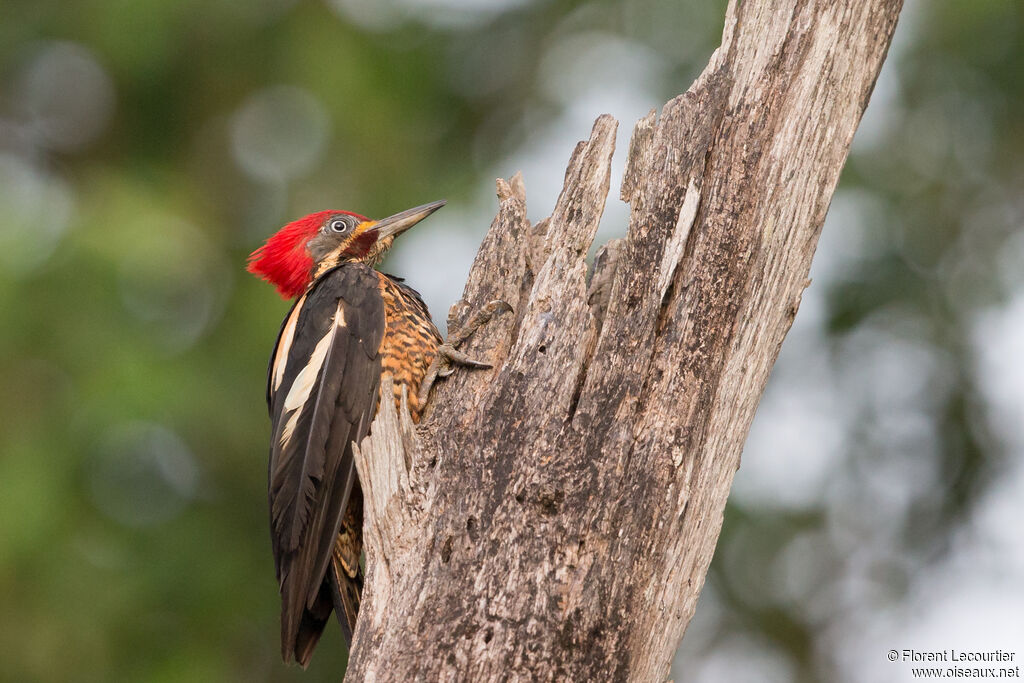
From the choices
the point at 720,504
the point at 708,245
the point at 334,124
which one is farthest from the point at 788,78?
the point at 334,124

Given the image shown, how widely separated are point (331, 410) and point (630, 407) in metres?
1.34

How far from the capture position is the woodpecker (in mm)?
3535

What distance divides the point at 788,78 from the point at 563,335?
0.97 metres

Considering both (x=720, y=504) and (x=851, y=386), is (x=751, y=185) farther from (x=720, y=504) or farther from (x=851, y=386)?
(x=851, y=386)

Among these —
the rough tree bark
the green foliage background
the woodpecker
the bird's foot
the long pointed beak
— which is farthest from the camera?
the green foliage background

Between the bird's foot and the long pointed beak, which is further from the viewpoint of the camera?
the long pointed beak

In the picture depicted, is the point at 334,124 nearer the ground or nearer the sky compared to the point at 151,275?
nearer the sky

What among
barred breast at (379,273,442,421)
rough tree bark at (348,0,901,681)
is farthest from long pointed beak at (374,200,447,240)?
rough tree bark at (348,0,901,681)

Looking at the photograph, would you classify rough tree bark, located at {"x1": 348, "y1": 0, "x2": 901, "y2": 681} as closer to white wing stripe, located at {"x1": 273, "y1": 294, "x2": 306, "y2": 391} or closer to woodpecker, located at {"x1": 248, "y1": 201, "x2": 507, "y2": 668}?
woodpecker, located at {"x1": 248, "y1": 201, "x2": 507, "y2": 668}

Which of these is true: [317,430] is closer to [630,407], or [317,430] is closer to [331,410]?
[331,410]

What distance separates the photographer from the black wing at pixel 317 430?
3537mm

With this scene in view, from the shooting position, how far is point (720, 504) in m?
2.75

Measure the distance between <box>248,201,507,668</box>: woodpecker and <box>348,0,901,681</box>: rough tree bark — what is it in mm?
457

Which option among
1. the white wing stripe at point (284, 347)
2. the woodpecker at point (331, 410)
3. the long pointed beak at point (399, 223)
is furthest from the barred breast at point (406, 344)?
the long pointed beak at point (399, 223)
